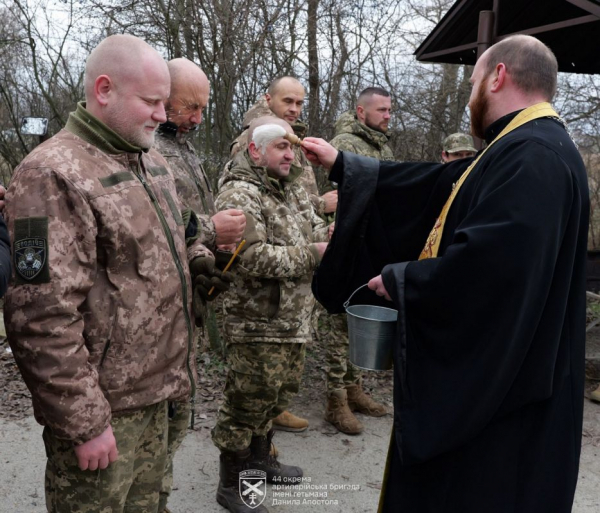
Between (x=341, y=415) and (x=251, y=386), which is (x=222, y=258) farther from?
(x=341, y=415)

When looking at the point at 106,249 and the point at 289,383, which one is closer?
the point at 106,249

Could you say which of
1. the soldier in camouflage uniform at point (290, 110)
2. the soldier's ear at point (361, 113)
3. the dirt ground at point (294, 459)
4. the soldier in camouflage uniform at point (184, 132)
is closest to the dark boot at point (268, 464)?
the dirt ground at point (294, 459)

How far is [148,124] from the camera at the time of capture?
90.6 inches

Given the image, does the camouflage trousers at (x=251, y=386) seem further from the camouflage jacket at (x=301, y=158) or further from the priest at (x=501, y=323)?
the camouflage jacket at (x=301, y=158)

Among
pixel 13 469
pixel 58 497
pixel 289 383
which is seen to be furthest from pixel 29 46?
pixel 58 497

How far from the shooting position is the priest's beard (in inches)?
101

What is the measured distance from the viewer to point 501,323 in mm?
2125

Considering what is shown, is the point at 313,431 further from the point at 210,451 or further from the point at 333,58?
the point at 333,58

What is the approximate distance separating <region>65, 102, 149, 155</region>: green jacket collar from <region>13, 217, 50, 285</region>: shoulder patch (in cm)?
40

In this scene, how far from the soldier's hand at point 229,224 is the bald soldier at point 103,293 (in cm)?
53

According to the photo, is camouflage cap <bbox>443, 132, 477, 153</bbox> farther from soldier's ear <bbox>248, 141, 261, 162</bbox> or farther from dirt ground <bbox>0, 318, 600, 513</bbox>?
soldier's ear <bbox>248, 141, 261, 162</bbox>

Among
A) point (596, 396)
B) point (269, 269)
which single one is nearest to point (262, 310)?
point (269, 269)

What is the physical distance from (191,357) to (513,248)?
133 centimetres

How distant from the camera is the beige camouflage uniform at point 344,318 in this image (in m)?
4.74
